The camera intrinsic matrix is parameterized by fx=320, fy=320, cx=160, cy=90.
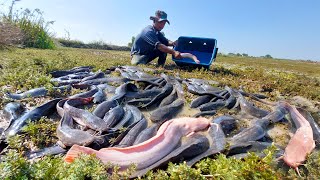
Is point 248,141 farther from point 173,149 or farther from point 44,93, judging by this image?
point 44,93

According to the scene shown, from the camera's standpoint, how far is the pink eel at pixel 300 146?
11.5ft

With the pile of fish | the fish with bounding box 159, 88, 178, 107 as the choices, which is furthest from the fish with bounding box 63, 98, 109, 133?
the fish with bounding box 159, 88, 178, 107

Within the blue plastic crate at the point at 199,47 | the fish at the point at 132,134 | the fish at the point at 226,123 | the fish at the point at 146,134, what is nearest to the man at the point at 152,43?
the blue plastic crate at the point at 199,47

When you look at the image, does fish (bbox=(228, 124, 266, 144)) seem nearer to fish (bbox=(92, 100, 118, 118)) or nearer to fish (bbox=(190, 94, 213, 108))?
fish (bbox=(190, 94, 213, 108))

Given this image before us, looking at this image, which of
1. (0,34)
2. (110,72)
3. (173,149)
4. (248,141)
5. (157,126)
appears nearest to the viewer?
(173,149)

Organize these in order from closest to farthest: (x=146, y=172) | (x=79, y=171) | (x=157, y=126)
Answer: (x=79, y=171), (x=146, y=172), (x=157, y=126)

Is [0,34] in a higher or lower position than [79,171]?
higher

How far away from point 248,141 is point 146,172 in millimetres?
1461

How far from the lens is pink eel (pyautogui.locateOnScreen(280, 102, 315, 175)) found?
350 cm

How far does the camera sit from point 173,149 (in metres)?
3.56

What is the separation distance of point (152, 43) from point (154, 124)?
6.13 metres

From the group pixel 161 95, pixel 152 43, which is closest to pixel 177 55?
pixel 152 43

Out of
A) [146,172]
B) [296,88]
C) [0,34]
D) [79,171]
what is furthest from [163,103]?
[0,34]

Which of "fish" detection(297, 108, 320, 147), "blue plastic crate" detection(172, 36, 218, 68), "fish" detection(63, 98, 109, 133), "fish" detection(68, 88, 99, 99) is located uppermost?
"blue plastic crate" detection(172, 36, 218, 68)
